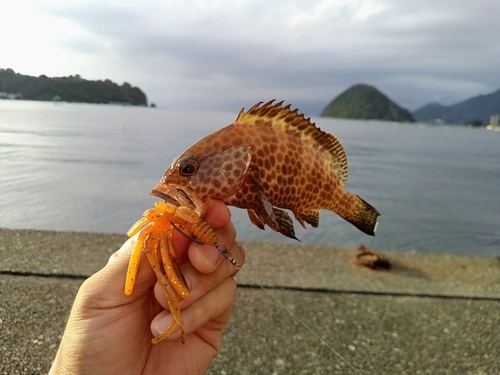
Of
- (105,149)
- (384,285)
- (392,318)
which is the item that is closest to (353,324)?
(392,318)

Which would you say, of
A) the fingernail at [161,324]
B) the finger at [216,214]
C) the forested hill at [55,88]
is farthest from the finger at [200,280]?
the forested hill at [55,88]

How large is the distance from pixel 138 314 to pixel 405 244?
7823 millimetres

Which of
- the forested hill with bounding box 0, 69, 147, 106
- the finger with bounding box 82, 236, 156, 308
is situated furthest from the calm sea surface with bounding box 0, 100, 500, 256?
the finger with bounding box 82, 236, 156, 308

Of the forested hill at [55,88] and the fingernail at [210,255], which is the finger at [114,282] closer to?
the fingernail at [210,255]

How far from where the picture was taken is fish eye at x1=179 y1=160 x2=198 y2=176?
1743 mm

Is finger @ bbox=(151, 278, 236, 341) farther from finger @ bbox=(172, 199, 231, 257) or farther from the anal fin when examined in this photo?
the anal fin

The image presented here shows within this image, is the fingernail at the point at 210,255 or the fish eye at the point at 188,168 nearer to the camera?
the fish eye at the point at 188,168

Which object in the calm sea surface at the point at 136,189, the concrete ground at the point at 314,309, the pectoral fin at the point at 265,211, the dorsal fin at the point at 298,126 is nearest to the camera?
the pectoral fin at the point at 265,211

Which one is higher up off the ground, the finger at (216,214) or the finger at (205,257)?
the finger at (216,214)

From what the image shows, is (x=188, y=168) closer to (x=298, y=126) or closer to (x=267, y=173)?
(x=267, y=173)

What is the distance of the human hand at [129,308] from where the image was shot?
7.07 feet

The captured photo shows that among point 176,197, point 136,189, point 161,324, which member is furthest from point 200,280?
point 136,189

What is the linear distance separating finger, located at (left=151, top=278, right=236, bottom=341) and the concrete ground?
1908 mm

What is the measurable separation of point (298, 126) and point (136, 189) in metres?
9.36
